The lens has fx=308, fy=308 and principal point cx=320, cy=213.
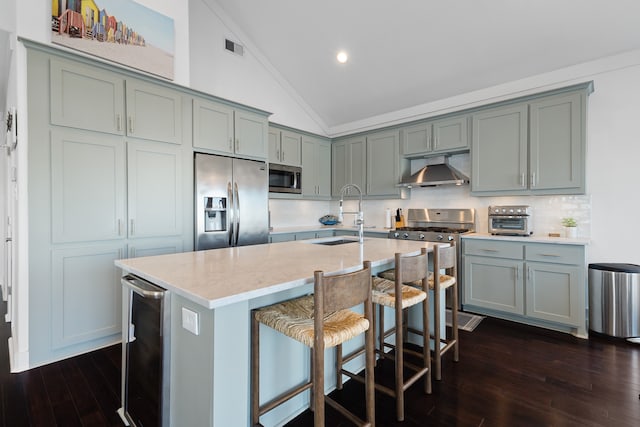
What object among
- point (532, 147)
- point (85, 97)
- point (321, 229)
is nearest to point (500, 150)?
point (532, 147)

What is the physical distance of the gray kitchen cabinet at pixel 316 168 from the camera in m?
5.03

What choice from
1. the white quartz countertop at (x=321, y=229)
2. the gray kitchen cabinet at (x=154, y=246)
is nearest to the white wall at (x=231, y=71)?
the white quartz countertop at (x=321, y=229)

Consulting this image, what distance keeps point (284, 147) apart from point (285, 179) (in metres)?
0.49

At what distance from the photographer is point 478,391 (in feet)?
6.76

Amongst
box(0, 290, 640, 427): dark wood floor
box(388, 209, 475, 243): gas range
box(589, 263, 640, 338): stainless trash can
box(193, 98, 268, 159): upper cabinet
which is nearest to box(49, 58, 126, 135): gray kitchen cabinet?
box(193, 98, 268, 159): upper cabinet

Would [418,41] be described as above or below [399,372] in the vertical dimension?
above

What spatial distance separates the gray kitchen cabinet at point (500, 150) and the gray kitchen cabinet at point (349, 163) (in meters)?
1.70

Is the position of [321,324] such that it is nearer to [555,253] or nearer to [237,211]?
[237,211]

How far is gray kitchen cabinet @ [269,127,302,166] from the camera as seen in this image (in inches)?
179

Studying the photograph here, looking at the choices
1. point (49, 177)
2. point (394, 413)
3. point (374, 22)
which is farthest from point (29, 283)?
point (374, 22)

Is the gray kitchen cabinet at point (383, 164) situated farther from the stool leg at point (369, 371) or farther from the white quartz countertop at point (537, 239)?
the stool leg at point (369, 371)

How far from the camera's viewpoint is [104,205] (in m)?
2.66

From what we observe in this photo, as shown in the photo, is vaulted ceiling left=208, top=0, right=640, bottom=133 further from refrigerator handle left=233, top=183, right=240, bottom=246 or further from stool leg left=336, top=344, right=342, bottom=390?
stool leg left=336, top=344, right=342, bottom=390

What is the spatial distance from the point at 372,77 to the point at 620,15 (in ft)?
8.50
